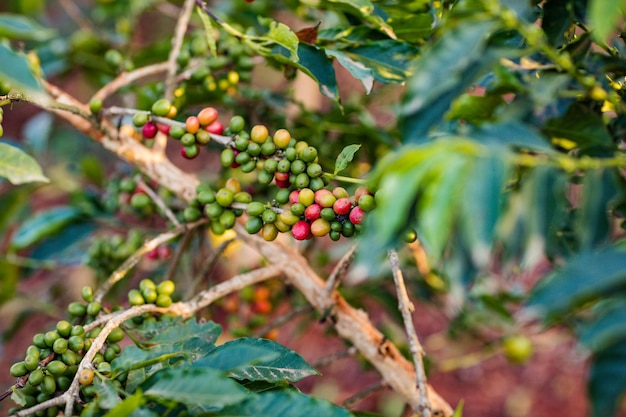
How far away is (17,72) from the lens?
643 mm

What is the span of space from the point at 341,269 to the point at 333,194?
0.65 feet

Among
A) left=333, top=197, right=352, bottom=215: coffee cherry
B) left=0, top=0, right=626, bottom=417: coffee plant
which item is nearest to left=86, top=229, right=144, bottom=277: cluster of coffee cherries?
left=0, top=0, right=626, bottom=417: coffee plant

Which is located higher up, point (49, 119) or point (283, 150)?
point (283, 150)

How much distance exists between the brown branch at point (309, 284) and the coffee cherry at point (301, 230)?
24cm

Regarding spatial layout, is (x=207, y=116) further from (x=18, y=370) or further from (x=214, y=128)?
(x=18, y=370)

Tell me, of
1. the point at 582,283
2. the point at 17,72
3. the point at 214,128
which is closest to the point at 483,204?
the point at 582,283

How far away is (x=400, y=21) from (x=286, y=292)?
0.99m

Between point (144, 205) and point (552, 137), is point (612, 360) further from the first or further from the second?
point (144, 205)

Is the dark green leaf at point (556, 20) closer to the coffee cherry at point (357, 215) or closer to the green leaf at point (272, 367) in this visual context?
the coffee cherry at point (357, 215)

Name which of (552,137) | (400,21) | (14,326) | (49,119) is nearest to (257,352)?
(552,137)

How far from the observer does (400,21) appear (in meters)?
1.14

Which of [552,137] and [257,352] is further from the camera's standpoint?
[552,137]

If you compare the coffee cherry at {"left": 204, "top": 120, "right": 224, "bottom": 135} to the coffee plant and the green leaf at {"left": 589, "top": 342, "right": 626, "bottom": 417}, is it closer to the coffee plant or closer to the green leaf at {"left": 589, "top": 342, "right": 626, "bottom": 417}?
the coffee plant

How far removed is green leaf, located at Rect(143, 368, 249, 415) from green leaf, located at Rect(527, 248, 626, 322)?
0.33 m
